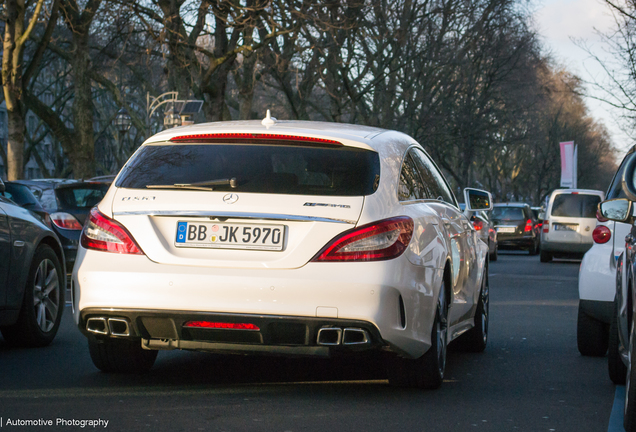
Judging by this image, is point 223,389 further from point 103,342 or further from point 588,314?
point 588,314

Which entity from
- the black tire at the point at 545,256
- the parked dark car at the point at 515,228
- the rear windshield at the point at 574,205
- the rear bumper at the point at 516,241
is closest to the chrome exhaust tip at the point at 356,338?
the rear windshield at the point at 574,205

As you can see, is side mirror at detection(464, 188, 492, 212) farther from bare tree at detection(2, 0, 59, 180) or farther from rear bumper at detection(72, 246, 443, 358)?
bare tree at detection(2, 0, 59, 180)

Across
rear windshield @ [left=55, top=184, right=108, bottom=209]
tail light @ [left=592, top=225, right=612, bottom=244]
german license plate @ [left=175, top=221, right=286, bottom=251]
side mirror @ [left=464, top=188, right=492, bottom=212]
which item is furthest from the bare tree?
german license plate @ [left=175, top=221, right=286, bottom=251]

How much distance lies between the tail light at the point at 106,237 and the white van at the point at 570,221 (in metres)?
21.1

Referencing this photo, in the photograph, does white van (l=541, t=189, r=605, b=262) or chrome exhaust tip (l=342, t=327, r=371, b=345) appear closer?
chrome exhaust tip (l=342, t=327, r=371, b=345)

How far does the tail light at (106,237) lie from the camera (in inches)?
219

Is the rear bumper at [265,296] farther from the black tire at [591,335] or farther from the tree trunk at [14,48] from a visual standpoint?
the tree trunk at [14,48]

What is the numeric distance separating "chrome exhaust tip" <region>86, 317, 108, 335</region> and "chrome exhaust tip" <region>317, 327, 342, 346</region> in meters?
1.20

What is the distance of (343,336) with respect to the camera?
5.40 metres

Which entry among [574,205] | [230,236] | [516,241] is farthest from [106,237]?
[516,241]

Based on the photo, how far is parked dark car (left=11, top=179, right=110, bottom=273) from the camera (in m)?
14.1

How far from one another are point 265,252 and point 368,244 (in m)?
0.54

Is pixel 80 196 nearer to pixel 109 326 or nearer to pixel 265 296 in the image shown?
pixel 109 326

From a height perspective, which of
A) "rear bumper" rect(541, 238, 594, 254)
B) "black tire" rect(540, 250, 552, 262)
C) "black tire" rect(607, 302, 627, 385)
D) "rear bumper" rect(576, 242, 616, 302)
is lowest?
"black tire" rect(540, 250, 552, 262)
